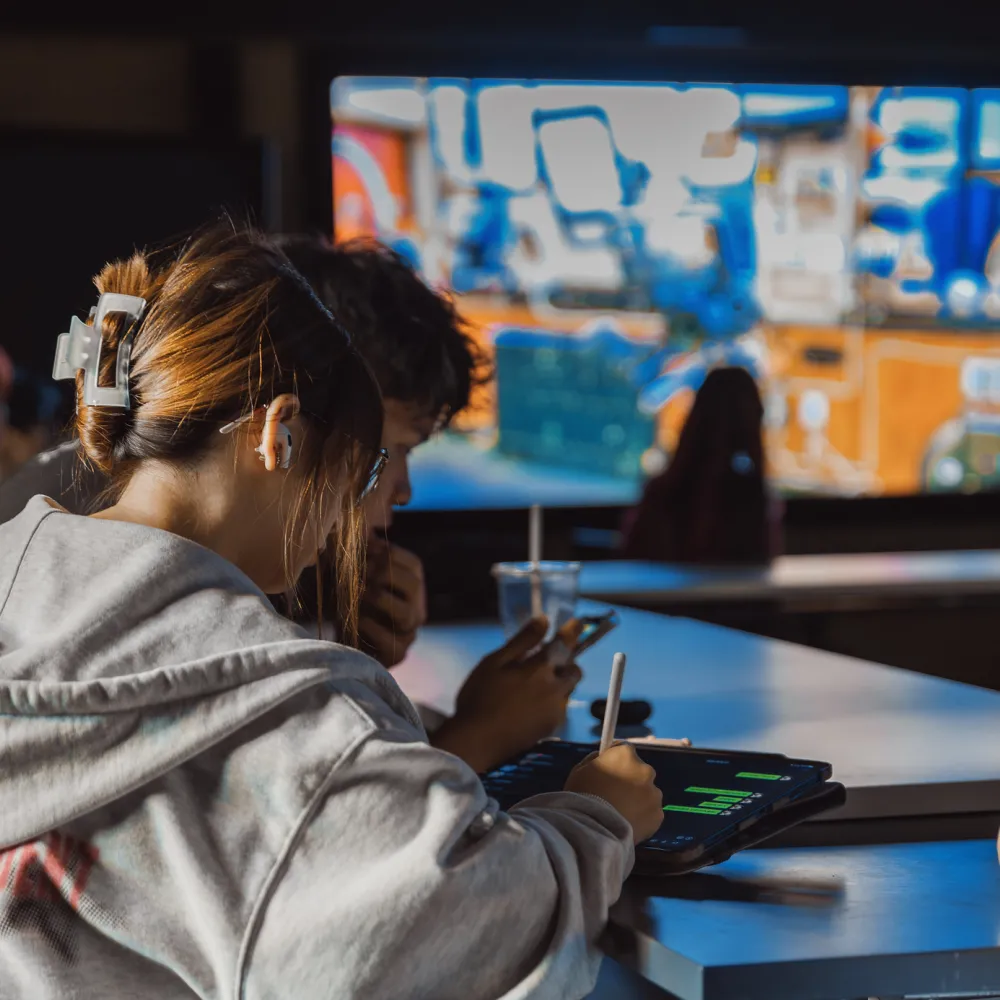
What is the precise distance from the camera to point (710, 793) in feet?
3.90

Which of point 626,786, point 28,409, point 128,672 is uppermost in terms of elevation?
point 128,672

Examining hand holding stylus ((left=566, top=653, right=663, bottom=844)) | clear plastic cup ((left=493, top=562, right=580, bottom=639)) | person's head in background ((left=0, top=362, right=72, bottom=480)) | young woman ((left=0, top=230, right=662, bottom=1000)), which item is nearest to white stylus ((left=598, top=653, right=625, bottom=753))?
hand holding stylus ((left=566, top=653, right=663, bottom=844))

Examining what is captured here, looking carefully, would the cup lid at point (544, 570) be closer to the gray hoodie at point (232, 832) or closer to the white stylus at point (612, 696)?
the white stylus at point (612, 696)

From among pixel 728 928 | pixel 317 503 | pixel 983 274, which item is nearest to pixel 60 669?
pixel 317 503

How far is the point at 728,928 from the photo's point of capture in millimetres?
979

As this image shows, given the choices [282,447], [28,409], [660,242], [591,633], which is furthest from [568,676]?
[660,242]

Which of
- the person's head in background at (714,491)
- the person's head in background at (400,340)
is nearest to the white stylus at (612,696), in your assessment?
the person's head in background at (400,340)

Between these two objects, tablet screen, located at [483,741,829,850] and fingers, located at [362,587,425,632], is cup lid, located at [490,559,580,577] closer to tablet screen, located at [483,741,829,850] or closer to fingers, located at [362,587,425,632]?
fingers, located at [362,587,425,632]

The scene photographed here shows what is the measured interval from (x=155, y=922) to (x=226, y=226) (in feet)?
1.98

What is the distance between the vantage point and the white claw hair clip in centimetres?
110

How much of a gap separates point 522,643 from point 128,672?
0.69 m

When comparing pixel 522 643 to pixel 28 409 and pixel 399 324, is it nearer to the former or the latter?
pixel 399 324

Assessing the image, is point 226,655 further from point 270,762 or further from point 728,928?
point 728,928

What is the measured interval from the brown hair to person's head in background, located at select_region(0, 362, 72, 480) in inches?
124
